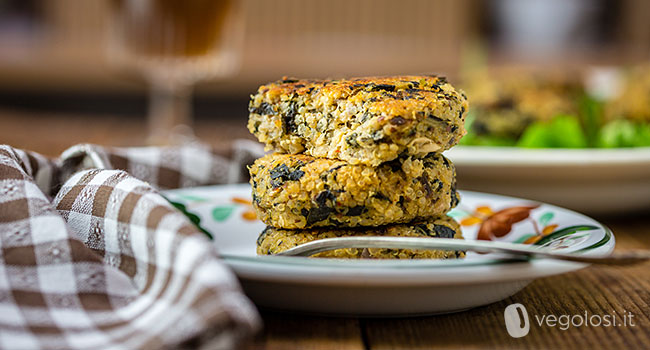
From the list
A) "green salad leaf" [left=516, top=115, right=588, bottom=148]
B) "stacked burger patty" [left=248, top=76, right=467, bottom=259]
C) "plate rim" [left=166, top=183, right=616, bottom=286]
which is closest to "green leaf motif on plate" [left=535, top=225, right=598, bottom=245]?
"stacked burger patty" [left=248, top=76, right=467, bottom=259]

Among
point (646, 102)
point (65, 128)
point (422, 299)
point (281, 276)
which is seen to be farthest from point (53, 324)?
point (65, 128)

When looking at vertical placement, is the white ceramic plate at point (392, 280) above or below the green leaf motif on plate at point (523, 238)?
above

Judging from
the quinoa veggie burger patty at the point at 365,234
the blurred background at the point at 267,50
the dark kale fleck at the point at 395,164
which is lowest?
the blurred background at the point at 267,50

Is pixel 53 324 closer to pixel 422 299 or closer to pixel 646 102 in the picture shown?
pixel 422 299

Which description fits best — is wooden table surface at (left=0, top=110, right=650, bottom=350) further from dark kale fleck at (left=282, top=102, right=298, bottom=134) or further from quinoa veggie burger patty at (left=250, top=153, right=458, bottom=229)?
dark kale fleck at (left=282, top=102, right=298, bottom=134)

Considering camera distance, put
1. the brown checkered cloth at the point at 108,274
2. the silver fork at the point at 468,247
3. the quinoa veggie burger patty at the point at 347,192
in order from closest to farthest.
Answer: the brown checkered cloth at the point at 108,274
the silver fork at the point at 468,247
the quinoa veggie burger patty at the point at 347,192

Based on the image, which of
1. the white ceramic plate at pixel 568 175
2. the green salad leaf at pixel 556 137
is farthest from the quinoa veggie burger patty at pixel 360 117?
the green salad leaf at pixel 556 137

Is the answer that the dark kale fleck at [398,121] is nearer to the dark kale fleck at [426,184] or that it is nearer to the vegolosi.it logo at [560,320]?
the dark kale fleck at [426,184]

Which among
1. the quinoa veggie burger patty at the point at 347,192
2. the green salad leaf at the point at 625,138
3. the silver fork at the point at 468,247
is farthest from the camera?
the green salad leaf at the point at 625,138
